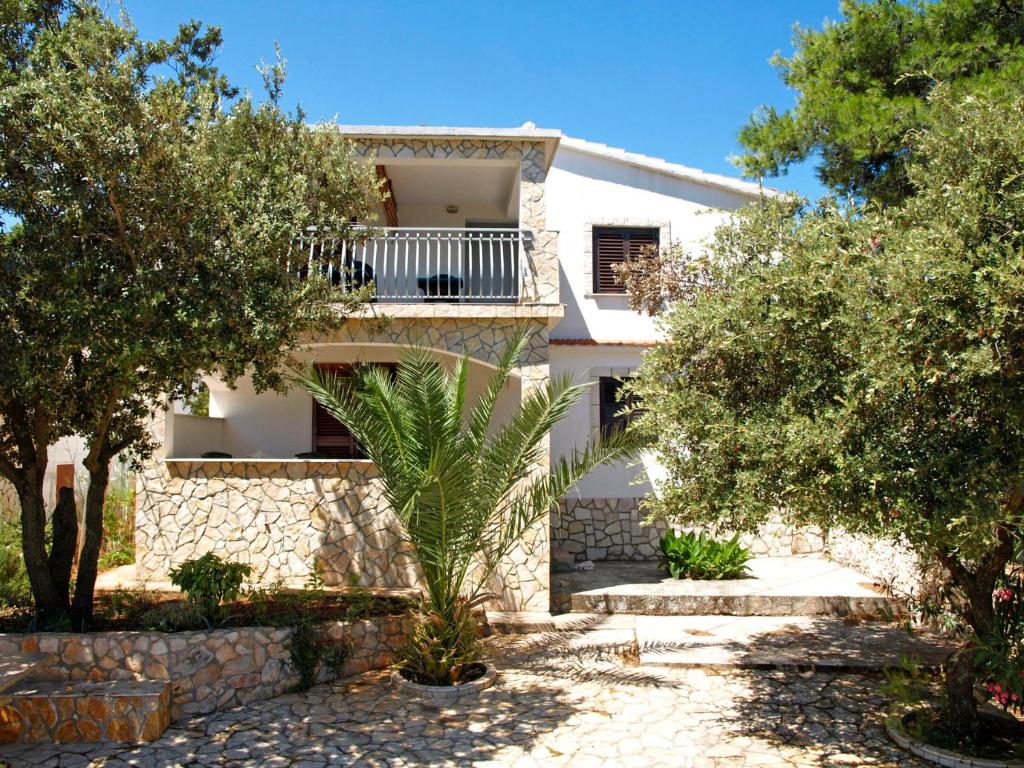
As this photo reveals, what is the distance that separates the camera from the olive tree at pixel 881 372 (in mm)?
4852

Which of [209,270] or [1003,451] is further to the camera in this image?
[209,270]

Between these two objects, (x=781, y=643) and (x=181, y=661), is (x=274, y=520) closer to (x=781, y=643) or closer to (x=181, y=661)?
(x=181, y=661)

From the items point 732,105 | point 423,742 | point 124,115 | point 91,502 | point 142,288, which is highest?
point 732,105

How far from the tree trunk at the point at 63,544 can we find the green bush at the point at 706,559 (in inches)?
322

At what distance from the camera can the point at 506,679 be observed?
8586 millimetres

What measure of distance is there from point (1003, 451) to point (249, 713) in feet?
22.3

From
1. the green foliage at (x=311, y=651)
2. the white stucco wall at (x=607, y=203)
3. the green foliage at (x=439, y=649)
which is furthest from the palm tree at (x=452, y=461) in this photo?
the white stucco wall at (x=607, y=203)

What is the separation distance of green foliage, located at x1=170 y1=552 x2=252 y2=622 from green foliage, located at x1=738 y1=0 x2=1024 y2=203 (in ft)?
27.2

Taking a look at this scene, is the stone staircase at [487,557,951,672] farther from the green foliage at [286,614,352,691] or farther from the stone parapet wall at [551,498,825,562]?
the green foliage at [286,614,352,691]

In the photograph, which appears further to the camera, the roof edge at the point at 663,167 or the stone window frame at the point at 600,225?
the roof edge at the point at 663,167

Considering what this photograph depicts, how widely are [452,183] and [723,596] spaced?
26.4 ft

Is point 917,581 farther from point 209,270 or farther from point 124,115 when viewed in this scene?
point 124,115

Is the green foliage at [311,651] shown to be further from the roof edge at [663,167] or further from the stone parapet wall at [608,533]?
the roof edge at [663,167]

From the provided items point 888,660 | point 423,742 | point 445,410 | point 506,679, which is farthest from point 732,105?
point 423,742
